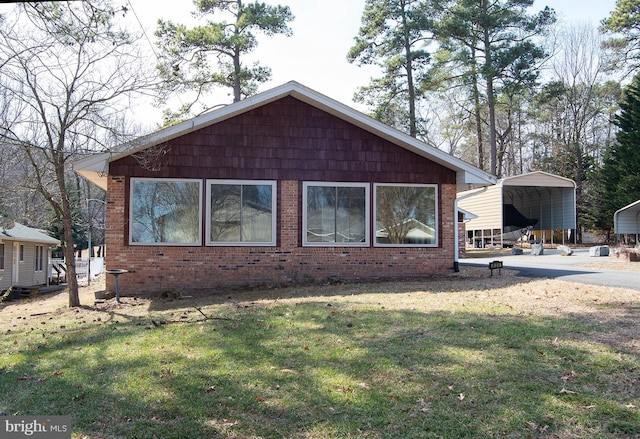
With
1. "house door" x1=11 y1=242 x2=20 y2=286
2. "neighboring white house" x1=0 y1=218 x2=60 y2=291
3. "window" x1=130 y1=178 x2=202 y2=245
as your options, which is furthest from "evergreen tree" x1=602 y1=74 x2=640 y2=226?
"house door" x1=11 y1=242 x2=20 y2=286

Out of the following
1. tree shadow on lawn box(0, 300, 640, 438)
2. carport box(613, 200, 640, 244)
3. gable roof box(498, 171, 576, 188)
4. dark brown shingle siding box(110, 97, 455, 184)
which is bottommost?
tree shadow on lawn box(0, 300, 640, 438)

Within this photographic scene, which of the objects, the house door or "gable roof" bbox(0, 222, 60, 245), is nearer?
"gable roof" bbox(0, 222, 60, 245)

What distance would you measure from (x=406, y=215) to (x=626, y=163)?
2127 centimetres

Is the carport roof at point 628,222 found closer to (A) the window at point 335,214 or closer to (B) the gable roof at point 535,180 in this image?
(B) the gable roof at point 535,180

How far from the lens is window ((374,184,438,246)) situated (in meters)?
11.9

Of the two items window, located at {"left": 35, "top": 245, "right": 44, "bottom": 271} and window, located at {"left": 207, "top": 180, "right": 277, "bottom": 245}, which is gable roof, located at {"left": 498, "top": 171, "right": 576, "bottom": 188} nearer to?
window, located at {"left": 207, "top": 180, "right": 277, "bottom": 245}

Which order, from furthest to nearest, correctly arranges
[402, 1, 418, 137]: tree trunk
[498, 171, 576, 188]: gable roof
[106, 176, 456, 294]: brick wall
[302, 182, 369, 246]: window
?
[402, 1, 418, 137]: tree trunk, [498, 171, 576, 188]: gable roof, [302, 182, 369, 246]: window, [106, 176, 456, 294]: brick wall

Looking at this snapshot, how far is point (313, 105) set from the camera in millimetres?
11695

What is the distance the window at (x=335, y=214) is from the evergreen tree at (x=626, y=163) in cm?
2108

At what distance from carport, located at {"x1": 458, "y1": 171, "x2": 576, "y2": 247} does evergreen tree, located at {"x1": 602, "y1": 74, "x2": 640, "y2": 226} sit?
2.46 meters

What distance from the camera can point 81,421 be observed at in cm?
369

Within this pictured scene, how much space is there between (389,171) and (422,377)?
8003 millimetres

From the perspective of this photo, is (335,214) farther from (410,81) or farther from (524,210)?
(524,210)

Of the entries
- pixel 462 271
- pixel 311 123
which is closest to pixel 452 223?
pixel 462 271
